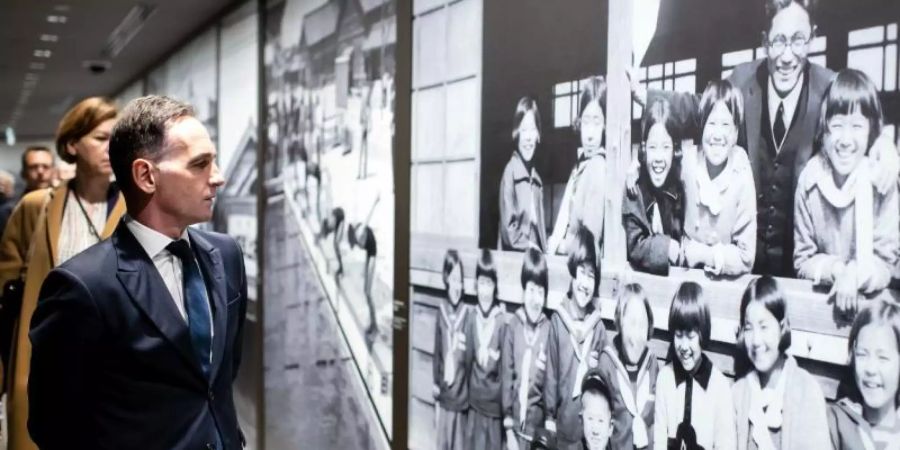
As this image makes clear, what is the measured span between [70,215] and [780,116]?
7.66ft

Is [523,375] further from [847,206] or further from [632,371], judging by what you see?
[847,206]

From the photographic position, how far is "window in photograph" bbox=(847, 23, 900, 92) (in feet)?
4.80

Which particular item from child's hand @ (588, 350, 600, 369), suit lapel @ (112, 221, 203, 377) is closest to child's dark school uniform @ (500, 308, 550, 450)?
child's hand @ (588, 350, 600, 369)

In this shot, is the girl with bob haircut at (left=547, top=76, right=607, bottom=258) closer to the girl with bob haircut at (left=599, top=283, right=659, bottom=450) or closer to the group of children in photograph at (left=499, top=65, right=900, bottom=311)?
the group of children in photograph at (left=499, top=65, right=900, bottom=311)

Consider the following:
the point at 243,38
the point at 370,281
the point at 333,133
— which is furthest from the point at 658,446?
the point at 243,38

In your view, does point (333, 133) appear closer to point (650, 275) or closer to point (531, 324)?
point (531, 324)

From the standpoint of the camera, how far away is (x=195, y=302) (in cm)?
178

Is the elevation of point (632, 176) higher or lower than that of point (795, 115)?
lower

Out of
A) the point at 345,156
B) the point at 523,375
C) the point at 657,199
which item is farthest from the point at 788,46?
the point at 345,156

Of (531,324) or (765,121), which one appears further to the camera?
(531,324)

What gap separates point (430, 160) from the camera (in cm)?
304

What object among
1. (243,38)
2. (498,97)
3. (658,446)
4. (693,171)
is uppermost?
(243,38)

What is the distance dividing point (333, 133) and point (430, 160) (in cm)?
111

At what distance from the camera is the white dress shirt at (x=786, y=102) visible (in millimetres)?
1634
